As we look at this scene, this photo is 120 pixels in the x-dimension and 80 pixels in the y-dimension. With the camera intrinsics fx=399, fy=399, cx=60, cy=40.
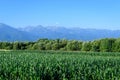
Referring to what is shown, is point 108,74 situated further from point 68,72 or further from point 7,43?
point 7,43

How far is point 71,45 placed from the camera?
4626 inches

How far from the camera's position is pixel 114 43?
111m

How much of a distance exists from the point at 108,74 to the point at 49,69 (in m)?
4.73

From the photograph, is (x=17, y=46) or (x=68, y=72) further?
(x=17, y=46)

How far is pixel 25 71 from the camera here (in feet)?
96.8

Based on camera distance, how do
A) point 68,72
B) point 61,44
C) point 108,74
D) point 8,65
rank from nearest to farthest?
point 108,74 < point 68,72 < point 8,65 < point 61,44

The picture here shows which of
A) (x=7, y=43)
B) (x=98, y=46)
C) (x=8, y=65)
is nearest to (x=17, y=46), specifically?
(x=7, y=43)

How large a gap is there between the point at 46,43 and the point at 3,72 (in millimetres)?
95057

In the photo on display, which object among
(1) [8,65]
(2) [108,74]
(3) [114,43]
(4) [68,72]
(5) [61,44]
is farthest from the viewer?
(5) [61,44]

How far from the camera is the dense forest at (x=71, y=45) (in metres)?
110

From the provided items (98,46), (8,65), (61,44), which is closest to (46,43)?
(61,44)

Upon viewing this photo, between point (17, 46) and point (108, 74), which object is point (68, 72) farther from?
point (17, 46)

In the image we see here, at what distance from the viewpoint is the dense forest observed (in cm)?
11038

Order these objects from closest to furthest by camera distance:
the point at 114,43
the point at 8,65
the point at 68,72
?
the point at 68,72
the point at 8,65
the point at 114,43
